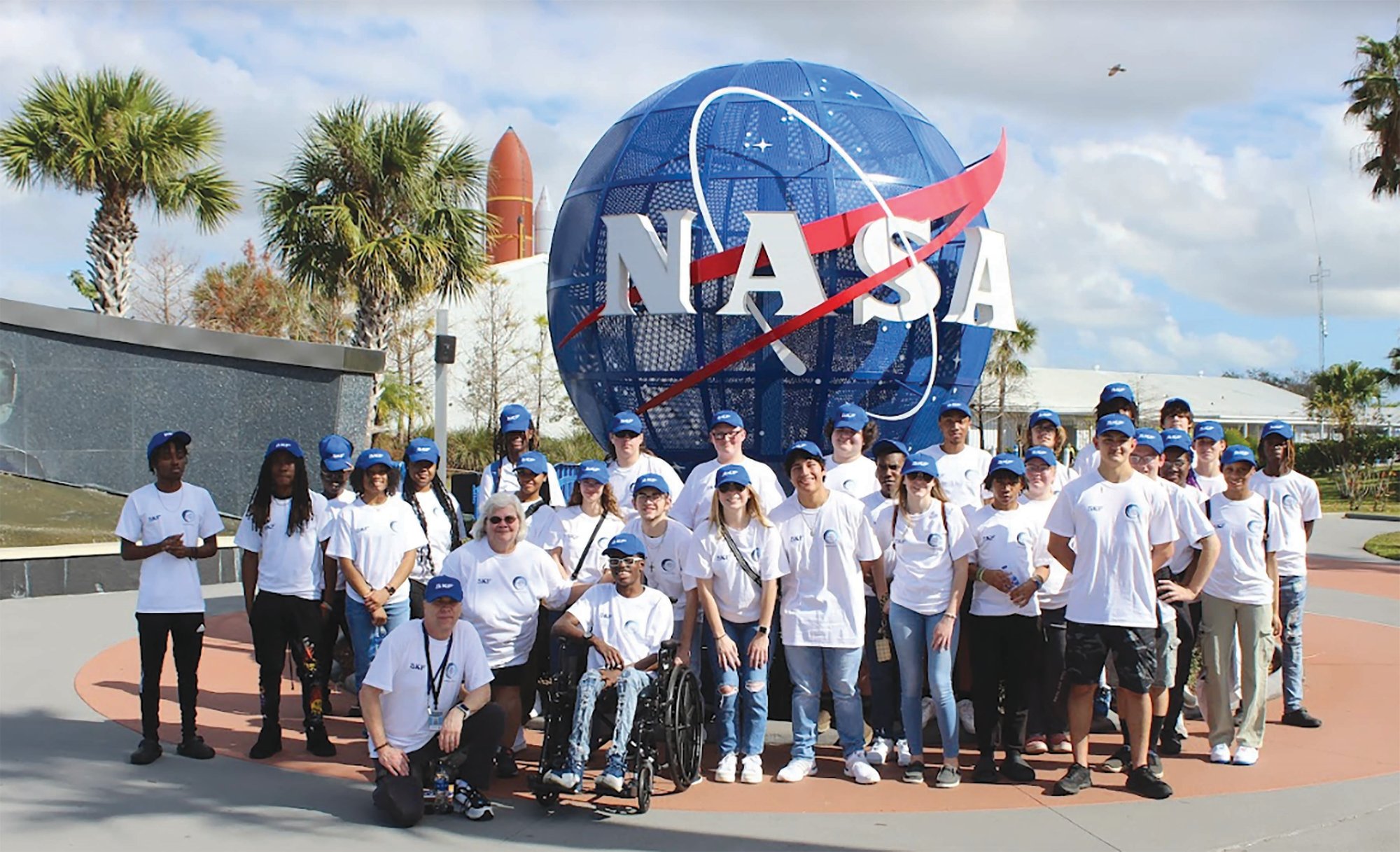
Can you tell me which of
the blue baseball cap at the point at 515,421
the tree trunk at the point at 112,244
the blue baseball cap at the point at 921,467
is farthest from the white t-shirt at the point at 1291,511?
the tree trunk at the point at 112,244

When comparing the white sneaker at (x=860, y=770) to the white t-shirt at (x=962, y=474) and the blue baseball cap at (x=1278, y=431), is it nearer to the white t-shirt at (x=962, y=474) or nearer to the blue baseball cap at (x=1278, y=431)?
the white t-shirt at (x=962, y=474)

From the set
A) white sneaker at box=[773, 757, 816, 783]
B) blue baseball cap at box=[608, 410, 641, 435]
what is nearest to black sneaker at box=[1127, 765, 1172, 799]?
white sneaker at box=[773, 757, 816, 783]

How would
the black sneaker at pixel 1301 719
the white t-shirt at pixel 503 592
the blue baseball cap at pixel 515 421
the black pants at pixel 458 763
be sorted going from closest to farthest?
the black pants at pixel 458 763, the white t-shirt at pixel 503 592, the black sneaker at pixel 1301 719, the blue baseball cap at pixel 515 421

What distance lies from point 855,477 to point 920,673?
1303 mm

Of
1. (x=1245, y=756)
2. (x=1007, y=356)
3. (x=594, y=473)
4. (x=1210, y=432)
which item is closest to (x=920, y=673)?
(x=1245, y=756)

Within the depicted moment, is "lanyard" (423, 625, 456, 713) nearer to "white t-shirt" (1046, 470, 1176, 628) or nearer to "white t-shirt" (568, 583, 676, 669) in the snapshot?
"white t-shirt" (568, 583, 676, 669)

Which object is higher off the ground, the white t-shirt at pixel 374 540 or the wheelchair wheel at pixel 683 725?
the white t-shirt at pixel 374 540

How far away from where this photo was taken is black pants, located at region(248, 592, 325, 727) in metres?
→ 6.37

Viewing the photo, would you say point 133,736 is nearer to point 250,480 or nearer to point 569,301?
point 569,301

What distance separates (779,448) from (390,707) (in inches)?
152

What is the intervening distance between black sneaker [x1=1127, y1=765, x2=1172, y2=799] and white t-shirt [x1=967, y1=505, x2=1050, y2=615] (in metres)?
0.90

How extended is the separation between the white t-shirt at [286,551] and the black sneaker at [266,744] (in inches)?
28.2

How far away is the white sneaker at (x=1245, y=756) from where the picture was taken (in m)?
6.31

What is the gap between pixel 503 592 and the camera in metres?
5.91
